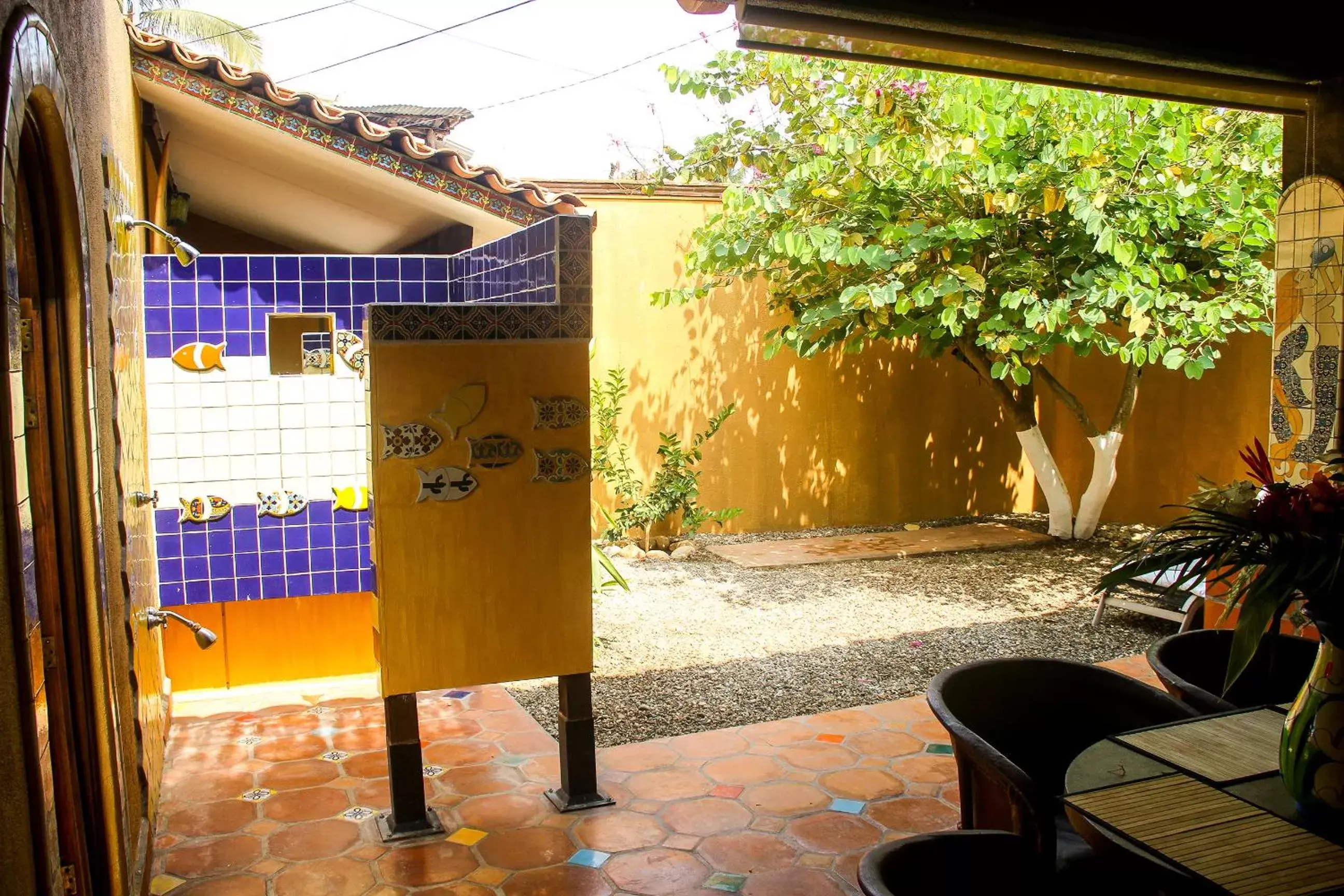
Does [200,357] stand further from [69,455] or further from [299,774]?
[69,455]

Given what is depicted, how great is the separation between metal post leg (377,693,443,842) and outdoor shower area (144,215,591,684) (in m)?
1.50

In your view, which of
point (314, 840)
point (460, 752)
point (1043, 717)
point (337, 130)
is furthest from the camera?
point (337, 130)

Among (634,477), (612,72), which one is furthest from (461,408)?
(612,72)

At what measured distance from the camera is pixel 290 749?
4.44 m

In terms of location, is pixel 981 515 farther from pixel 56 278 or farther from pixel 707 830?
pixel 56 278

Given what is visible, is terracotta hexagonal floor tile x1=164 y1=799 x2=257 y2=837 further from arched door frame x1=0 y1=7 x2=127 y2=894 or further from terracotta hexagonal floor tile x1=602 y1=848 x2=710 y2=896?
terracotta hexagonal floor tile x1=602 y1=848 x2=710 y2=896

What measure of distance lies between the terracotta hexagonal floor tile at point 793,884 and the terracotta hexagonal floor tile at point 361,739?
1818mm

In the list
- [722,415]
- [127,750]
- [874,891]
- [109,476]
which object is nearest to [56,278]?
[109,476]

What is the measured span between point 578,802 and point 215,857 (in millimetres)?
1214

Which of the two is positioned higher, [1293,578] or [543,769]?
[1293,578]

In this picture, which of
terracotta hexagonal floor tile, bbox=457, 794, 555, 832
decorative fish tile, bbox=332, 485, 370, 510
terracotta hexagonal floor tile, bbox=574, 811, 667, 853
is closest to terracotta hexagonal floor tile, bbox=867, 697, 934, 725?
terracotta hexagonal floor tile, bbox=574, 811, 667, 853

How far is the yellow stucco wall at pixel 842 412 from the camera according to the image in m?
8.55

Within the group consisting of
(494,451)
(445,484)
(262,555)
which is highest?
(494,451)

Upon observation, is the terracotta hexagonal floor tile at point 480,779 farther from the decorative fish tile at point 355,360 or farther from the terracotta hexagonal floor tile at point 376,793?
the decorative fish tile at point 355,360
